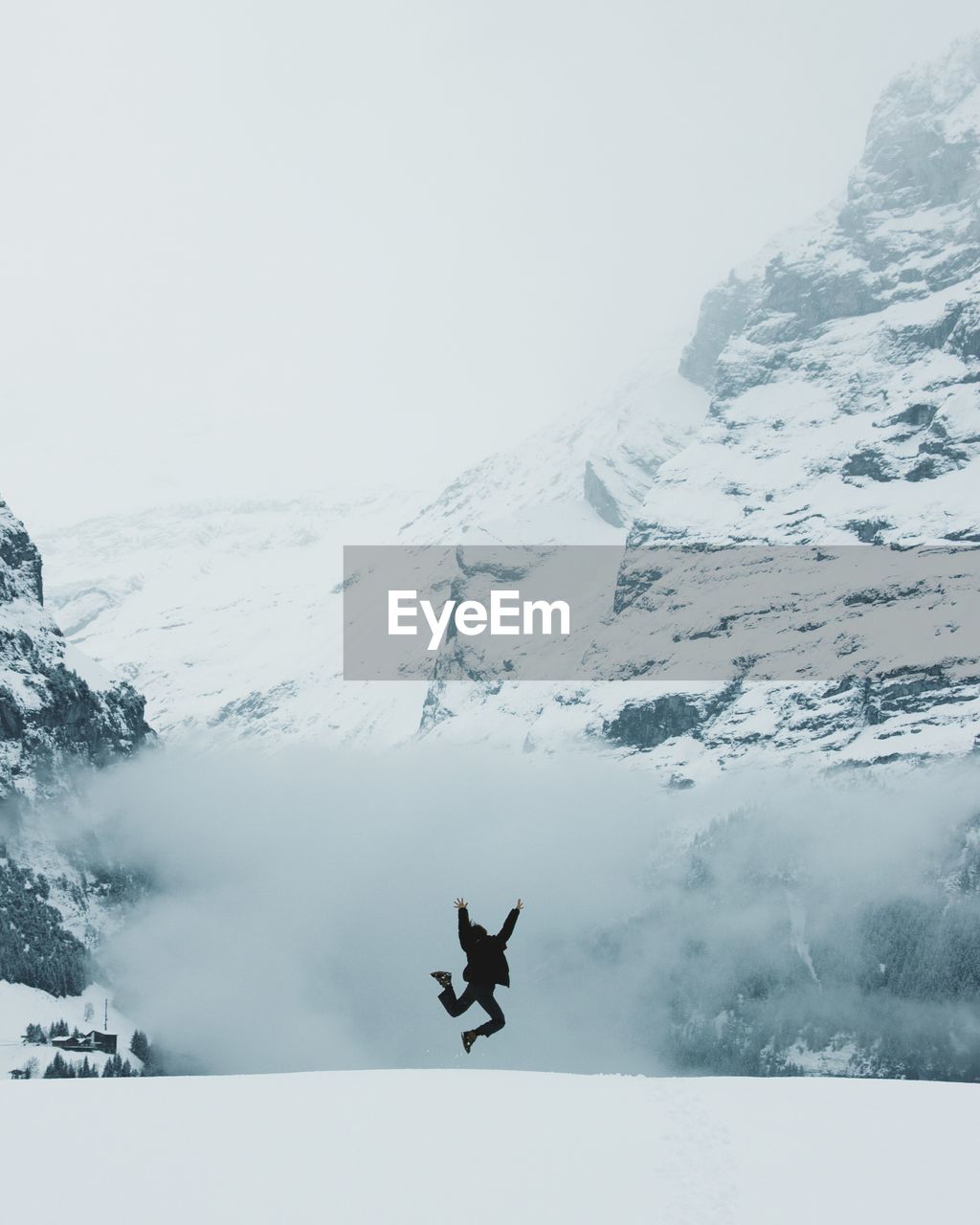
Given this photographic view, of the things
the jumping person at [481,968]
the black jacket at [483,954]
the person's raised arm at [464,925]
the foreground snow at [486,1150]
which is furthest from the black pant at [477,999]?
the foreground snow at [486,1150]

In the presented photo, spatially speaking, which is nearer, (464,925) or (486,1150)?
(486,1150)

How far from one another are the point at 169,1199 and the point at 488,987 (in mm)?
8373

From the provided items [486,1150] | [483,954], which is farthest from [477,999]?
[486,1150]

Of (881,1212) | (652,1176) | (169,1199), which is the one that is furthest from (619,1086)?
(169,1199)

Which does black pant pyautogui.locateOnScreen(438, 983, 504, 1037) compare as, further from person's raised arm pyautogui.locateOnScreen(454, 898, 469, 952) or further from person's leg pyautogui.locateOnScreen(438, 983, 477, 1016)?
person's raised arm pyautogui.locateOnScreen(454, 898, 469, 952)

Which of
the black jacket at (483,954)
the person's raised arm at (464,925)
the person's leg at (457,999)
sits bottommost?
the person's leg at (457,999)

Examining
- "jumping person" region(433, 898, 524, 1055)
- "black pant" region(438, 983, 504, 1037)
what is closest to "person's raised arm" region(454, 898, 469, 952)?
"jumping person" region(433, 898, 524, 1055)

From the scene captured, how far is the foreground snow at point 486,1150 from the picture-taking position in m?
17.5

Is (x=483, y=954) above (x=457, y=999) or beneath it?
above

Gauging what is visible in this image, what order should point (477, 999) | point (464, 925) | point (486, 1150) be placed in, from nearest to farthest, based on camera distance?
1. point (486, 1150)
2. point (464, 925)
3. point (477, 999)

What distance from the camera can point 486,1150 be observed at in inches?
765

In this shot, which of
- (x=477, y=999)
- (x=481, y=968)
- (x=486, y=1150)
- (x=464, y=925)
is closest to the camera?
(x=486, y=1150)

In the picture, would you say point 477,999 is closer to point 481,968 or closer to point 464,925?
point 481,968

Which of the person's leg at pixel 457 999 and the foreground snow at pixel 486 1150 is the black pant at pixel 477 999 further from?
the foreground snow at pixel 486 1150
